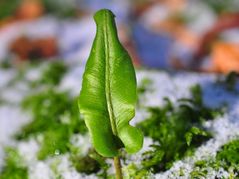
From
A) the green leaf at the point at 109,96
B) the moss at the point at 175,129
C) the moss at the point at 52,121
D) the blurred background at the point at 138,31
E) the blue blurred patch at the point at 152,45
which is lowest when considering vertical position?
the blue blurred patch at the point at 152,45

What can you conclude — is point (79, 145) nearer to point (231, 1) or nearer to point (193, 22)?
point (193, 22)

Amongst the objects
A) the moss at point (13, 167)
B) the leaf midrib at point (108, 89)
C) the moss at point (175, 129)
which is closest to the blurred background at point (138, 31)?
the moss at point (175, 129)

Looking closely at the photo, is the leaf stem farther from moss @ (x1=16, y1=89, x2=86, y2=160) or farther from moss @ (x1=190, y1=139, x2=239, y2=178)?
moss @ (x1=16, y1=89, x2=86, y2=160)

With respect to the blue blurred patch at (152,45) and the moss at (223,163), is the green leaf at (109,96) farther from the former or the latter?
the blue blurred patch at (152,45)

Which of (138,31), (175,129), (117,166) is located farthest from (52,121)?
(138,31)

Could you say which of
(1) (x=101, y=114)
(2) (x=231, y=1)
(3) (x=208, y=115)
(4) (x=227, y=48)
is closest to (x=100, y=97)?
(1) (x=101, y=114)

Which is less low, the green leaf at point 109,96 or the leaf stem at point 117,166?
the green leaf at point 109,96
